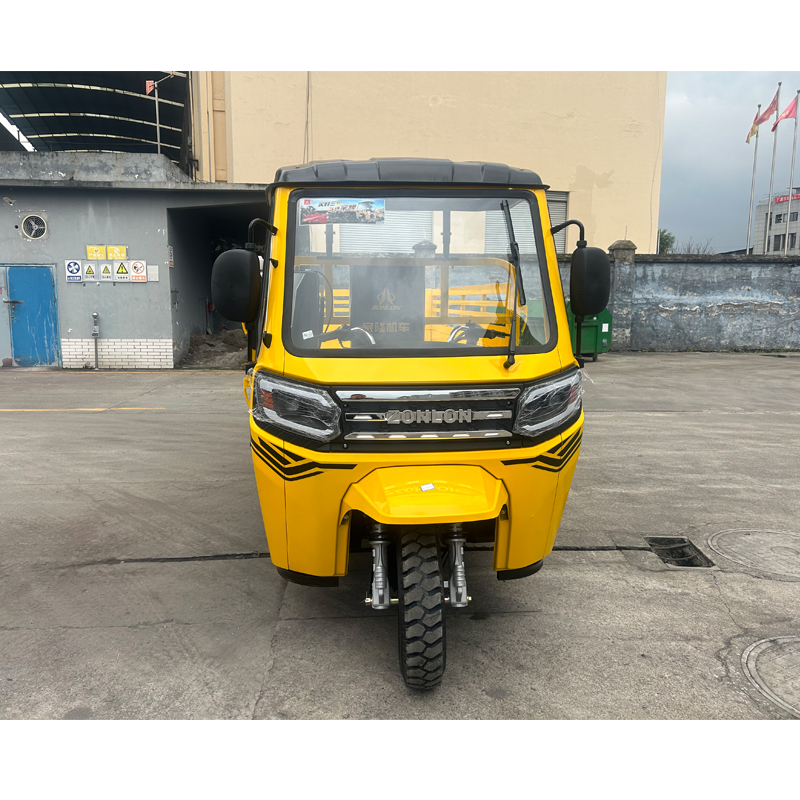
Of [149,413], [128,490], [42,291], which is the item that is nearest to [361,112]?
[42,291]

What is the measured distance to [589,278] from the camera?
11.3 ft

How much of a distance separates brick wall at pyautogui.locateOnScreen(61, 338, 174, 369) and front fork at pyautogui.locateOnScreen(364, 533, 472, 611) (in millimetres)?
13361

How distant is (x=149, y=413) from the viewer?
32.6ft

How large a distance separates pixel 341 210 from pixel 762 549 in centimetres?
378

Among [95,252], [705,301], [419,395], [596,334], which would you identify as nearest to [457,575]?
[419,395]

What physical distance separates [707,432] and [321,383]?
7.13 metres

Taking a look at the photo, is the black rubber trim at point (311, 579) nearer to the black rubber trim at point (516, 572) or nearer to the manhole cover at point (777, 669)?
the black rubber trim at point (516, 572)

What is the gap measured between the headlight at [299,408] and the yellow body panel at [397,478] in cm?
6

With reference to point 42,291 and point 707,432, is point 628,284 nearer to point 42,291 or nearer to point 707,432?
point 707,432

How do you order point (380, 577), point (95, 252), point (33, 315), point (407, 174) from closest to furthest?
1. point (380, 577)
2. point (407, 174)
3. point (95, 252)
4. point (33, 315)

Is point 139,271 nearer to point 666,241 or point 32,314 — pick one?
point 32,314

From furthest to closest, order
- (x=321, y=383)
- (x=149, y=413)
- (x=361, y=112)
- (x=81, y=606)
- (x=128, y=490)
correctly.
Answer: (x=361, y=112) < (x=149, y=413) < (x=128, y=490) < (x=81, y=606) < (x=321, y=383)

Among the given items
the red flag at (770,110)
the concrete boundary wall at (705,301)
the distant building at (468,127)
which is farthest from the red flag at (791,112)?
the concrete boundary wall at (705,301)

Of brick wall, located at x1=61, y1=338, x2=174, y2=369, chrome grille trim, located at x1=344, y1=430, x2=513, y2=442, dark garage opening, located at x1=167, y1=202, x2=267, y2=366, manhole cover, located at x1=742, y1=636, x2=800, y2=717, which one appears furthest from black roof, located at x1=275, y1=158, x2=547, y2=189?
brick wall, located at x1=61, y1=338, x2=174, y2=369
